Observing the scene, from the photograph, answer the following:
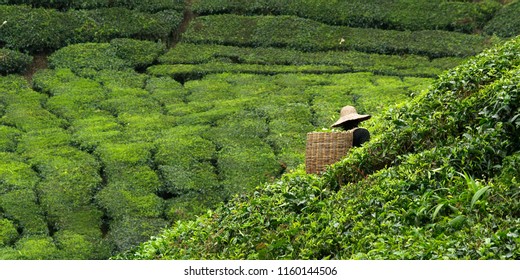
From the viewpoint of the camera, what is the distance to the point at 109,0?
33.8 meters

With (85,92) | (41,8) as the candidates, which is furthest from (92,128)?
(41,8)

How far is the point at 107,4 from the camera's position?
110 feet

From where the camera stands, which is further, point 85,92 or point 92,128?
point 85,92

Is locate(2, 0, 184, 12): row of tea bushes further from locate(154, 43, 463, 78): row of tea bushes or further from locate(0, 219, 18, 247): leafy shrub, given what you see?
locate(0, 219, 18, 247): leafy shrub

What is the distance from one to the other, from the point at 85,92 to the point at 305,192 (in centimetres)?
1525

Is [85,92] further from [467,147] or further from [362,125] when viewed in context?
[467,147]

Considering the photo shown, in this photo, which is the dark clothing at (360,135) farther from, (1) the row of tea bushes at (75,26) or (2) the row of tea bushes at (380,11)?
(2) the row of tea bushes at (380,11)

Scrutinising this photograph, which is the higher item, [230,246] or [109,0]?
[109,0]

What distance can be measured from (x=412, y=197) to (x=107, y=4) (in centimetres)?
2285

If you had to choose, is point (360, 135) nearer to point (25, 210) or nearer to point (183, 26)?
point (25, 210)

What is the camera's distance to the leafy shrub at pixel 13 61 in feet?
97.7

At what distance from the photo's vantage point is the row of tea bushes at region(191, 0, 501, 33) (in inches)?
1304

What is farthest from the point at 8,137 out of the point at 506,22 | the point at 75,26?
the point at 506,22

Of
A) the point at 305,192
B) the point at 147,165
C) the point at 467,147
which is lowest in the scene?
the point at 147,165
